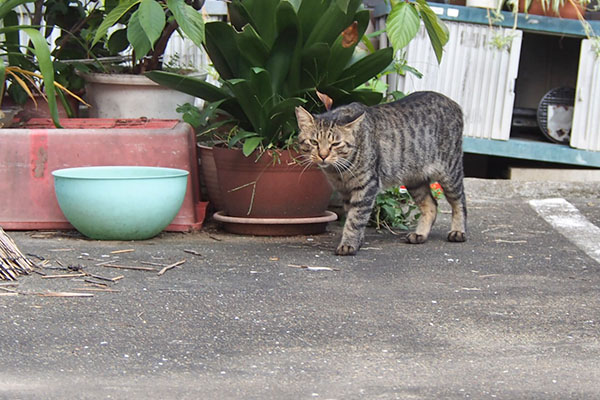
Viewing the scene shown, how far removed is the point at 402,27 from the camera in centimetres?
359

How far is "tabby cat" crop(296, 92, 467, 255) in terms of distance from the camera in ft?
13.0

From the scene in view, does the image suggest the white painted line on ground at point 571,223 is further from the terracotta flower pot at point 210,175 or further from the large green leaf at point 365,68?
the terracotta flower pot at point 210,175

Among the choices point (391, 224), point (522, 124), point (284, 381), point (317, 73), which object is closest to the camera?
point (284, 381)

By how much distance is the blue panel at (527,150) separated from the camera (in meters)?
6.41

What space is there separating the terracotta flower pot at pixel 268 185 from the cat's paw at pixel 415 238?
530 millimetres

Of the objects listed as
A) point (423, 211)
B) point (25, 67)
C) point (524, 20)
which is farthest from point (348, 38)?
point (524, 20)

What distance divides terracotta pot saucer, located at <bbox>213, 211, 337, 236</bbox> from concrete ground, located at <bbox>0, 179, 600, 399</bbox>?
4.1 inches

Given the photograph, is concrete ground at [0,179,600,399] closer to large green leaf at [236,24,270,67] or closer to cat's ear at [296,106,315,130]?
cat's ear at [296,106,315,130]

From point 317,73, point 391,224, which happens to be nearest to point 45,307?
point 317,73

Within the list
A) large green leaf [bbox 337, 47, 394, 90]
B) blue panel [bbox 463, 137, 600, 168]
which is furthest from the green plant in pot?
blue panel [bbox 463, 137, 600, 168]

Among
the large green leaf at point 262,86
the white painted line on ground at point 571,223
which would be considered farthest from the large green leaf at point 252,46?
the white painted line on ground at point 571,223

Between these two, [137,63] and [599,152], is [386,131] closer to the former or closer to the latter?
[137,63]

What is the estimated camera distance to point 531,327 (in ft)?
Answer: 9.57

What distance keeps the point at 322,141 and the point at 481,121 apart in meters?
2.83
